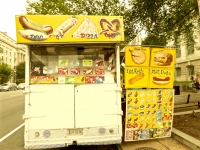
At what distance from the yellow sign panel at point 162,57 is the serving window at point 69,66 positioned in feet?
3.76

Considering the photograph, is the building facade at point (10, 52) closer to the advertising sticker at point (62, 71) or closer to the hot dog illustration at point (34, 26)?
the advertising sticker at point (62, 71)

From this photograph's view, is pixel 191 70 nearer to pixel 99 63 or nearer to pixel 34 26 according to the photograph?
pixel 99 63

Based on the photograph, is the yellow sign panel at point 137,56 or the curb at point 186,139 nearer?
the curb at point 186,139

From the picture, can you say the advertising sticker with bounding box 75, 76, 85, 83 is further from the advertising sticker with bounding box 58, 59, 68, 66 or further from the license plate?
the license plate

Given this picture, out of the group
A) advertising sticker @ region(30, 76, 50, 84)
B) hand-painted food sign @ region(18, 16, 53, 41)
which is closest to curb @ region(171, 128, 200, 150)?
advertising sticker @ region(30, 76, 50, 84)


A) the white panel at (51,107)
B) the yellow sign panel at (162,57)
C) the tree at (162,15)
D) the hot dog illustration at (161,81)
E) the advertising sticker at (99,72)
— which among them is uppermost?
the tree at (162,15)

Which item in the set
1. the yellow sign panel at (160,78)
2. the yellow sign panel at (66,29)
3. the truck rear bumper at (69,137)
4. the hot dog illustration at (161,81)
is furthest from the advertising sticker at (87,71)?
the hot dog illustration at (161,81)

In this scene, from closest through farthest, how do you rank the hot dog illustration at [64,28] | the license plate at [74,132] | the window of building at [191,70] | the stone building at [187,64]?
the hot dog illustration at [64,28] < the license plate at [74,132] < the stone building at [187,64] < the window of building at [191,70]

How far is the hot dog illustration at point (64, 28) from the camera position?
4.43 meters

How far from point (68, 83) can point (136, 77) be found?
5.70ft

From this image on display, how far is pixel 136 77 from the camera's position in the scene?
5.36 meters

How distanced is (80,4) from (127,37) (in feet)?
23.1

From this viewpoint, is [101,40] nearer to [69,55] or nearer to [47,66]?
[69,55]

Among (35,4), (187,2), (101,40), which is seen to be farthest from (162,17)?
(35,4)
